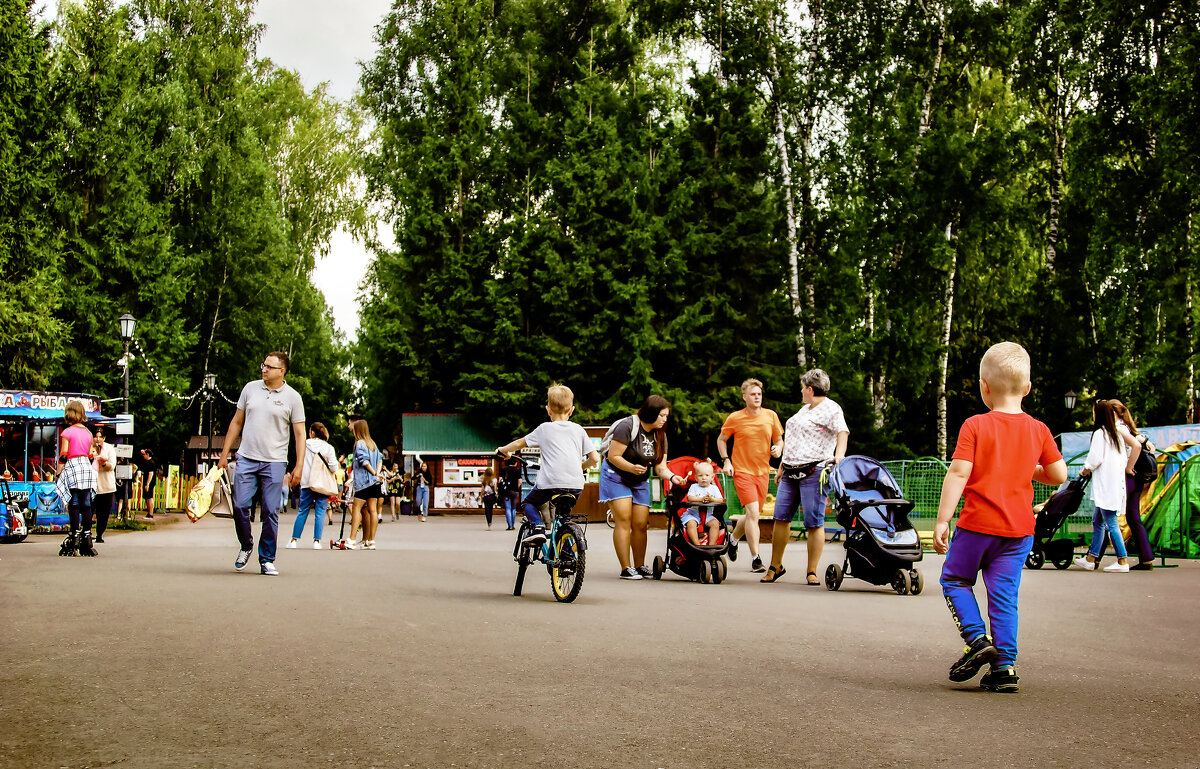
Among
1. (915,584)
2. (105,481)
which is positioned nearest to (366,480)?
(105,481)

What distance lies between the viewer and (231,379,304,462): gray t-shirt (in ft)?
41.8

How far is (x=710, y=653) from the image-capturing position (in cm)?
755

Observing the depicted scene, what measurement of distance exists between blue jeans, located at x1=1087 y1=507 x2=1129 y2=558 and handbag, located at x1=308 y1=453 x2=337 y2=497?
9627mm

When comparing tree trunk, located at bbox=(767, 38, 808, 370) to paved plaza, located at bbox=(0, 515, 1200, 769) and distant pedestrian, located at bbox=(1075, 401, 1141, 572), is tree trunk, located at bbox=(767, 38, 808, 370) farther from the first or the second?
paved plaza, located at bbox=(0, 515, 1200, 769)

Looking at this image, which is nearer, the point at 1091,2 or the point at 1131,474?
the point at 1131,474

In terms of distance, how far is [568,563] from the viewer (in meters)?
10.5

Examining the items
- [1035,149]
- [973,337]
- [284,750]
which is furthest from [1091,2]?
[284,750]

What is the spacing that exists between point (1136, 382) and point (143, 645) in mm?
30282

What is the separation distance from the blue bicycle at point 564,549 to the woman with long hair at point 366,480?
23.1ft

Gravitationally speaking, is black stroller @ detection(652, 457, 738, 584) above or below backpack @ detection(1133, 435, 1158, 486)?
below

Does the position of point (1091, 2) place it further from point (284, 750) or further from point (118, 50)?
point (284, 750)

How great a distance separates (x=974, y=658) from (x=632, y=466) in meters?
6.11

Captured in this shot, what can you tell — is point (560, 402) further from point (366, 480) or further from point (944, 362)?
point (944, 362)

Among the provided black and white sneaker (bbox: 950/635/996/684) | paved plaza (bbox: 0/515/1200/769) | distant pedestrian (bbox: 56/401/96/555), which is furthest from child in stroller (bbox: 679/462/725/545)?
distant pedestrian (bbox: 56/401/96/555)
